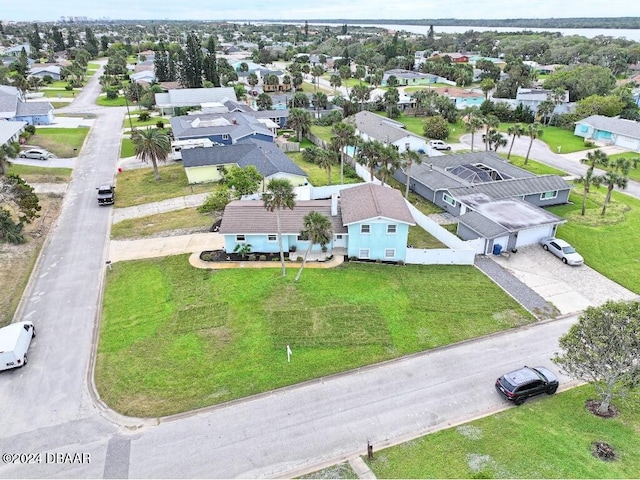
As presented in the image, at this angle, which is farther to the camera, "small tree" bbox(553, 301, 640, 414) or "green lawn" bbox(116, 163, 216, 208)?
"green lawn" bbox(116, 163, 216, 208)

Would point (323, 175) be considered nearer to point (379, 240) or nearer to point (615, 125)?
point (379, 240)

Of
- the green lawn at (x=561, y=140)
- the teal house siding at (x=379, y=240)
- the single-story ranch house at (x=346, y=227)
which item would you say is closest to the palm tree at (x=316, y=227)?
the single-story ranch house at (x=346, y=227)

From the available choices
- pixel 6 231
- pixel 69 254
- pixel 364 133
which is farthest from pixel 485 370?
pixel 364 133

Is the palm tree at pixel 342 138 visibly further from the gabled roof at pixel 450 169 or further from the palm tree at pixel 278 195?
the palm tree at pixel 278 195

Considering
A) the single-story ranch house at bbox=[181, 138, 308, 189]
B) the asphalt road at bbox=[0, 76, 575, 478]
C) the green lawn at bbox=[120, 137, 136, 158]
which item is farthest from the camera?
the green lawn at bbox=[120, 137, 136, 158]

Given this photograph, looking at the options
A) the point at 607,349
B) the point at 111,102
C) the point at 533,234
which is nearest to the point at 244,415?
the point at 607,349

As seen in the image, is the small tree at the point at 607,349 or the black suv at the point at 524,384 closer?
the small tree at the point at 607,349

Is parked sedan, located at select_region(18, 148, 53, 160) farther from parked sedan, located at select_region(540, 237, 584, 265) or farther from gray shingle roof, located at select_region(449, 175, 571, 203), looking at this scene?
parked sedan, located at select_region(540, 237, 584, 265)

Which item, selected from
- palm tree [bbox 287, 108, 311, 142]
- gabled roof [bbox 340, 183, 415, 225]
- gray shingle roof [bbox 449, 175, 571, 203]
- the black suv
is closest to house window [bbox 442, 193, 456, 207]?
gray shingle roof [bbox 449, 175, 571, 203]
